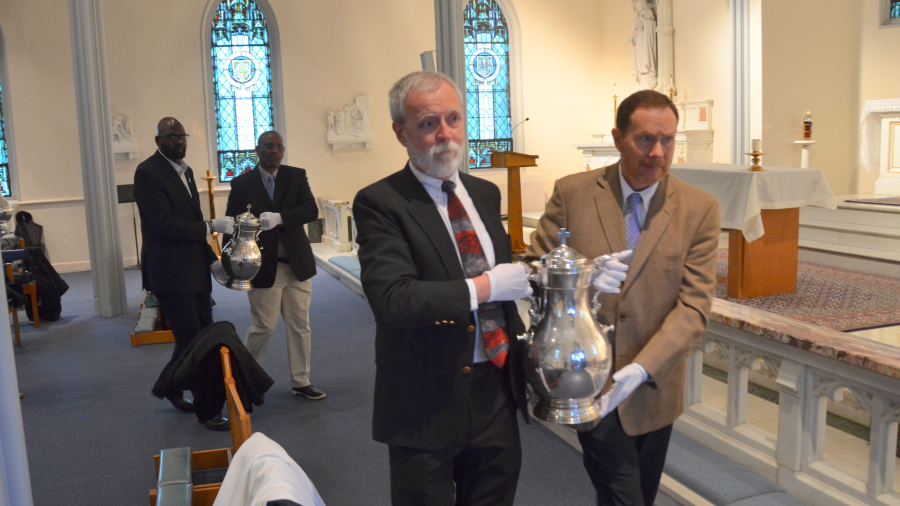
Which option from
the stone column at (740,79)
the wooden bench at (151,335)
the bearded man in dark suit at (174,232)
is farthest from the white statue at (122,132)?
the stone column at (740,79)

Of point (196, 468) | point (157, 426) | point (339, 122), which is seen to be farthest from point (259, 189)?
point (339, 122)

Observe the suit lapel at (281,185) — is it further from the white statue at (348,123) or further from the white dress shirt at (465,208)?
the white statue at (348,123)

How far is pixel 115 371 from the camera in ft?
17.8

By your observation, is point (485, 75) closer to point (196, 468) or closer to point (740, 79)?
point (740, 79)

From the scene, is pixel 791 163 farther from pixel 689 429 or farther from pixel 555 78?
pixel 689 429

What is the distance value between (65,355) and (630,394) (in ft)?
17.7

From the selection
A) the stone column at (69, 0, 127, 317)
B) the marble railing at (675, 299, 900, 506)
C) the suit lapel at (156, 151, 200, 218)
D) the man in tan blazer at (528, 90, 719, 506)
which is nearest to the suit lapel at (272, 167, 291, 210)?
the suit lapel at (156, 151, 200, 218)

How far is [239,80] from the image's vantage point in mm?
12391

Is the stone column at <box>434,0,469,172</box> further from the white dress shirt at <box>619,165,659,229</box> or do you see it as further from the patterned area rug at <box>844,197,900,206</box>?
the patterned area rug at <box>844,197,900,206</box>

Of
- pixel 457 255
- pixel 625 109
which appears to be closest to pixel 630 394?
pixel 457 255

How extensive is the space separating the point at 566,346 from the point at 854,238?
250 inches

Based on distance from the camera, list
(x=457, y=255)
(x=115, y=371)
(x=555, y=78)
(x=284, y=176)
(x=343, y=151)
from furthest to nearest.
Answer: (x=555, y=78)
(x=343, y=151)
(x=115, y=371)
(x=284, y=176)
(x=457, y=255)

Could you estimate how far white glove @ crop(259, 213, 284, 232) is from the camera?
3.81 metres

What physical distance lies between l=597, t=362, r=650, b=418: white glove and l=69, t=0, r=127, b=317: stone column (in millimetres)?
6827
